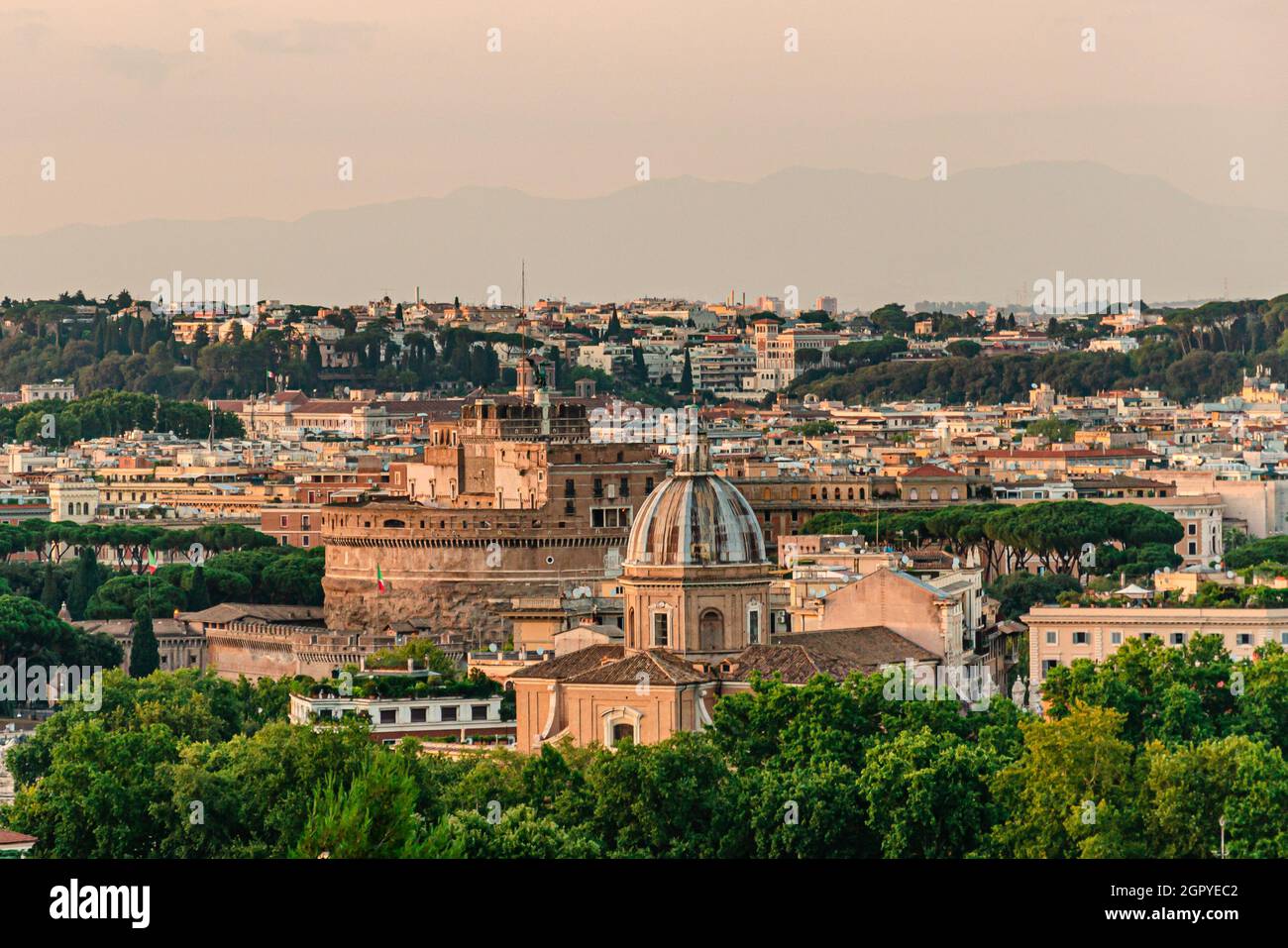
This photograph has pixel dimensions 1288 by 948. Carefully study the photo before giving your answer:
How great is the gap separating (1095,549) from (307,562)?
17.7 m

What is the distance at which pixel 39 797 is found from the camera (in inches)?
1736

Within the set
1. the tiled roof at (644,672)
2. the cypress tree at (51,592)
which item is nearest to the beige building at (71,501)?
the cypress tree at (51,592)

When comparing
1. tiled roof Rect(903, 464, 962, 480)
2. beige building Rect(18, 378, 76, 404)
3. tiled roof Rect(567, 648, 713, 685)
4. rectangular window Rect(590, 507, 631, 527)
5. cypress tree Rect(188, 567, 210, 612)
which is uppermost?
beige building Rect(18, 378, 76, 404)

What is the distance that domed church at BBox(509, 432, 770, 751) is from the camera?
1935 inches

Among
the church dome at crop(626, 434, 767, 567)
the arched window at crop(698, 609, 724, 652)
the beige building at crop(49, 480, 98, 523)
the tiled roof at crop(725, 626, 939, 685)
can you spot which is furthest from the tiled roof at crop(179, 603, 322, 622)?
the arched window at crop(698, 609, 724, 652)

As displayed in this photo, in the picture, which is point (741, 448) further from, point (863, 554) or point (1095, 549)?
point (863, 554)

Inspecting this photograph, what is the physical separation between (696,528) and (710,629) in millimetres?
1220

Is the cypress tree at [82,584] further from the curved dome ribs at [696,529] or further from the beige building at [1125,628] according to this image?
the curved dome ribs at [696,529]

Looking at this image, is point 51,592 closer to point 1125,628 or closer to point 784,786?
point 1125,628

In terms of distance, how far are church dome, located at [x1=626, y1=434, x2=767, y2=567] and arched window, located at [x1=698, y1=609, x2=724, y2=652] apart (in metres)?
0.61

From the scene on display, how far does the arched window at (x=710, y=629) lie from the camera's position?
51.0m

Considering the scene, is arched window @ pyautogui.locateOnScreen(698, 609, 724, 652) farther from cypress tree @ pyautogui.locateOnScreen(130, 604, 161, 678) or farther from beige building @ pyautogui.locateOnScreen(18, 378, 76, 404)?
beige building @ pyautogui.locateOnScreen(18, 378, 76, 404)

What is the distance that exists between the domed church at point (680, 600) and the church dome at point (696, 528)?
0.01m
